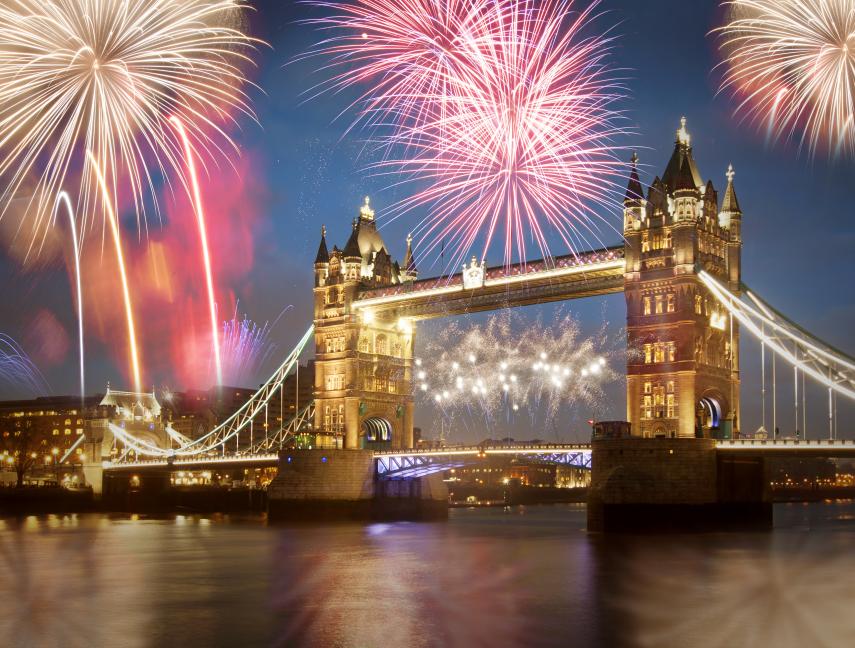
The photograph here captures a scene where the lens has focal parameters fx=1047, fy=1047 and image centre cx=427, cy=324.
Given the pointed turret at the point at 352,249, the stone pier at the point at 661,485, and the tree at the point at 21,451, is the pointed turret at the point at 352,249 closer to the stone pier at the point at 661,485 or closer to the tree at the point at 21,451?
the stone pier at the point at 661,485

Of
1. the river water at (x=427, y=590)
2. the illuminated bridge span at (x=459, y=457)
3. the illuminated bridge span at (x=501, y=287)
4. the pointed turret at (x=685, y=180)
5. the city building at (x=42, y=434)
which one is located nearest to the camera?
the river water at (x=427, y=590)

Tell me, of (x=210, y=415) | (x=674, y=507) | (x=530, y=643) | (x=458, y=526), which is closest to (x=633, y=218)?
(x=674, y=507)

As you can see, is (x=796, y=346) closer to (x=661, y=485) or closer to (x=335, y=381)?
(x=661, y=485)

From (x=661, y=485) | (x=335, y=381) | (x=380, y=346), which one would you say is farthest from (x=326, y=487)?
(x=661, y=485)

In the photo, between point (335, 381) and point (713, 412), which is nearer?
point (713, 412)

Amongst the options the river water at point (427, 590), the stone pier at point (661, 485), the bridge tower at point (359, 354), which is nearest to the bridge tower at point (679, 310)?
the stone pier at point (661, 485)

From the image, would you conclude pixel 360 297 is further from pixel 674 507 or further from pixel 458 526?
pixel 674 507
